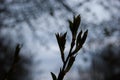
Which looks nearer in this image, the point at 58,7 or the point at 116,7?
the point at 58,7

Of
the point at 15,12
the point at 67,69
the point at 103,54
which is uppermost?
the point at 67,69

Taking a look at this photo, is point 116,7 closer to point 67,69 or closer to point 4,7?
point 4,7

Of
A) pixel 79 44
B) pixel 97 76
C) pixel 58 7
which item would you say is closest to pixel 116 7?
pixel 58 7

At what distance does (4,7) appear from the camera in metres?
6.72

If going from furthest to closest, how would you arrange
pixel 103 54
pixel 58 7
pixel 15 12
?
1. pixel 103 54
2. pixel 15 12
3. pixel 58 7

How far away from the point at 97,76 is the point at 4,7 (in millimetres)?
19080

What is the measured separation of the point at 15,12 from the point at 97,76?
18.7 m

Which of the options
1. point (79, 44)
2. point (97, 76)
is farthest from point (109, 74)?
point (79, 44)

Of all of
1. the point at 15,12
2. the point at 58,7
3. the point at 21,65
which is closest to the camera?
the point at 58,7

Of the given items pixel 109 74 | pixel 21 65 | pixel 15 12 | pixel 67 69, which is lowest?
pixel 21 65

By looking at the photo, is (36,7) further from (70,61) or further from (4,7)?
(70,61)

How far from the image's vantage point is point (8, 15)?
6.96 metres

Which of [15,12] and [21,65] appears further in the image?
[21,65]

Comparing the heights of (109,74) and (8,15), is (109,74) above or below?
below
